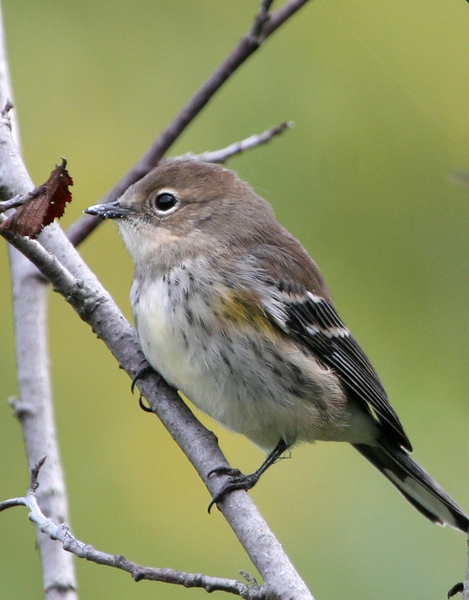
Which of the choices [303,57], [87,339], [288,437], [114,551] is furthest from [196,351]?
[303,57]

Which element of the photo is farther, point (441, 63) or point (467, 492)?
point (441, 63)

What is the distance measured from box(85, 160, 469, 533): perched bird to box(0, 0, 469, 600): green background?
0.66 meters

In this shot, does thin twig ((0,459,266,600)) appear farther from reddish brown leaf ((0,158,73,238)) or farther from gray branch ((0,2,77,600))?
reddish brown leaf ((0,158,73,238))

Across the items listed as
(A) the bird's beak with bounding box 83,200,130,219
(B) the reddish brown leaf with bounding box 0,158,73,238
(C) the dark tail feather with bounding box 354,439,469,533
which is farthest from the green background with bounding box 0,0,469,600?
(B) the reddish brown leaf with bounding box 0,158,73,238

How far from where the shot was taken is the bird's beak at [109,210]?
372 centimetres

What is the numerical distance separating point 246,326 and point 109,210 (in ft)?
2.72

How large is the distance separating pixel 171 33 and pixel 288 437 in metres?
3.56

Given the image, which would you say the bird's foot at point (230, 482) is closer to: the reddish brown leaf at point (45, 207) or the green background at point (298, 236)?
the reddish brown leaf at point (45, 207)

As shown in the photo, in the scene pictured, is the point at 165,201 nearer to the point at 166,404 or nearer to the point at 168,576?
the point at 166,404

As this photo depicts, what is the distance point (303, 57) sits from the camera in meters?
5.98

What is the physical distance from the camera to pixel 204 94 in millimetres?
3389

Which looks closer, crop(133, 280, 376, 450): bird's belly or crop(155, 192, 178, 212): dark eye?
crop(133, 280, 376, 450): bird's belly

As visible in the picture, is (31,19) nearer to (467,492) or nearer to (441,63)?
(441,63)

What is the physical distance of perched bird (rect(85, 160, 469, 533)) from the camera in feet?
11.3
